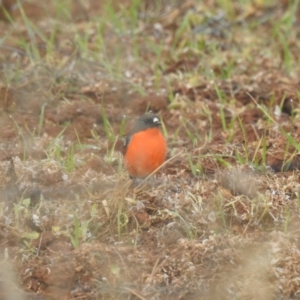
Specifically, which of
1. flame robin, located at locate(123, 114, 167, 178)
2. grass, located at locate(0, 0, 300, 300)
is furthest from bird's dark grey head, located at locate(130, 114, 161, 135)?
grass, located at locate(0, 0, 300, 300)

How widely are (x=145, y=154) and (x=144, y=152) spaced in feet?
0.06

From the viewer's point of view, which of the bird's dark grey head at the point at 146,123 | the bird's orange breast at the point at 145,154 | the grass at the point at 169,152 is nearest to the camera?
the grass at the point at 169,152

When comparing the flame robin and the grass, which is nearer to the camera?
the grass

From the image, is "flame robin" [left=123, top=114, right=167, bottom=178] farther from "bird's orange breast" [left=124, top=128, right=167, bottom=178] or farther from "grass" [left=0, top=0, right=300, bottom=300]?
"grass" [left=0, top=0, right=300, bottom=300]

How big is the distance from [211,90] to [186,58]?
911mm

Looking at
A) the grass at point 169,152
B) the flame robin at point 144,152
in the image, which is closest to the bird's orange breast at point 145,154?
the flame robin at point 144,152

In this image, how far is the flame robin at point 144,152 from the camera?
7.15m

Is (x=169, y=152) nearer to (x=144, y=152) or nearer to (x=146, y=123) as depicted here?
(x=146, y=123)

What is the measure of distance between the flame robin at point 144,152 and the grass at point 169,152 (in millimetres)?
160

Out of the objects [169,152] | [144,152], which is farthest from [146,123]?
[169,152]

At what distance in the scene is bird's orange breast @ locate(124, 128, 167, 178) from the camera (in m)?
7.14

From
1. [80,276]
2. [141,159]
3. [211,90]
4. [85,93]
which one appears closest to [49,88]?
[85,93]

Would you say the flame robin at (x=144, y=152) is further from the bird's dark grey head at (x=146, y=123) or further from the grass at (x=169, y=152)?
the grass at (x=169, y=152)

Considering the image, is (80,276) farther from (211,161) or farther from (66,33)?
(66,33)
